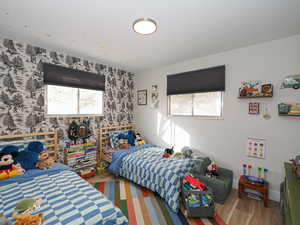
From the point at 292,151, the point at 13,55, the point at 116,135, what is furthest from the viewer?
the point at 116,135

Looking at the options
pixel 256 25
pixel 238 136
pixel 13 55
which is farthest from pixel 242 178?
pixel 13 55

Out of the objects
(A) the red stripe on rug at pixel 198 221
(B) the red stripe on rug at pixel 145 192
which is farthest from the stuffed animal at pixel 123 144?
(A) the red stripe on rug at pixel 198 221

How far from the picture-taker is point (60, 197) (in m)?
1.48

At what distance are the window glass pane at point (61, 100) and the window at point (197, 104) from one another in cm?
227

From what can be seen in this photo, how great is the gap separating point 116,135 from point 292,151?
3.30 metres

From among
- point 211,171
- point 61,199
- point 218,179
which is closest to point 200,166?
point 211,171

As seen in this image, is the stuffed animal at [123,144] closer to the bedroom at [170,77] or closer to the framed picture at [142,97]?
the bedroom at [170,77]

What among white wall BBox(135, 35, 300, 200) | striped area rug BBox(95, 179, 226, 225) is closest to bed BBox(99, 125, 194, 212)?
striped area rug BBox(95, 179, 226, 225)

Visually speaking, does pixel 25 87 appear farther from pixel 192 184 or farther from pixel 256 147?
pixel 256 147

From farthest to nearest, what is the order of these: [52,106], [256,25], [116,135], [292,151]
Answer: [116,135] < [52,106] < [292,151] < [256,25]

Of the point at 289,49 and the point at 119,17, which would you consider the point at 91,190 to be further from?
the point at 289,49

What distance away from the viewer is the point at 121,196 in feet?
7.84

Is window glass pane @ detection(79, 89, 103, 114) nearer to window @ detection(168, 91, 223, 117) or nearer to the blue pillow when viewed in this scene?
the blue pillow

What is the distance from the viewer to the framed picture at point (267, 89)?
225 centimetres
